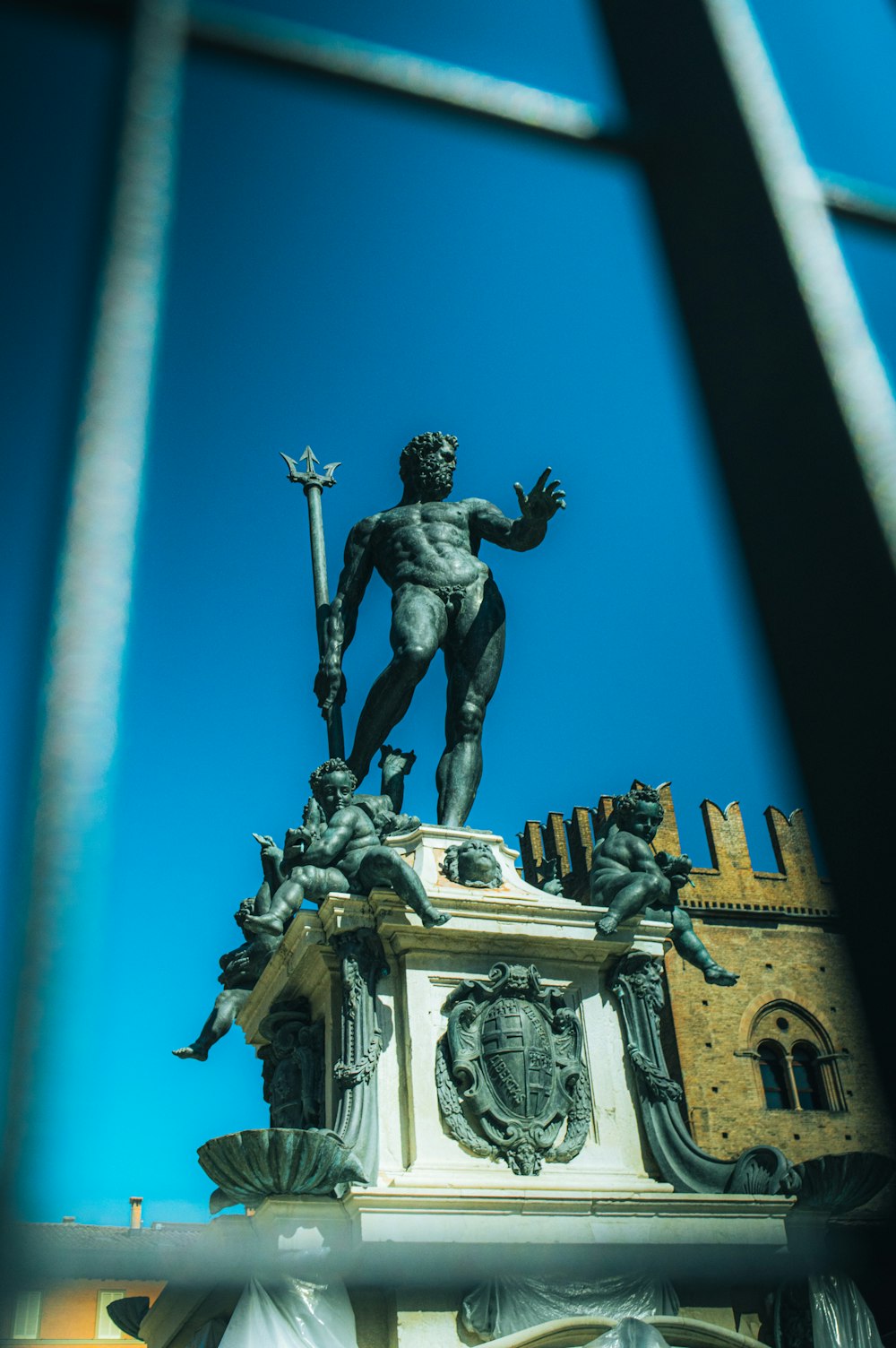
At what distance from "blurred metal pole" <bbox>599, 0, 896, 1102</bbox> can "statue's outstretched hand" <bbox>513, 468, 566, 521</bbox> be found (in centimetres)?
532

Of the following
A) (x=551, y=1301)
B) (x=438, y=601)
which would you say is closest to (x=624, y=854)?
(x=438, y=601)

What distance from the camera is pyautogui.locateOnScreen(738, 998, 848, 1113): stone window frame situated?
2798 centimetres

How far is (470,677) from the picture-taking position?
677 cm

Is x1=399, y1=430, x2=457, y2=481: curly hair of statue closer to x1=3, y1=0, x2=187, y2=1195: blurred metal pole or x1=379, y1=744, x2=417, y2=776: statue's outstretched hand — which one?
x1=379, y1=744, x2=417, y2=776: statue's outstretched hand

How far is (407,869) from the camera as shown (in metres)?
5.32

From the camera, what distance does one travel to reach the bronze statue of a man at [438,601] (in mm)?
6578

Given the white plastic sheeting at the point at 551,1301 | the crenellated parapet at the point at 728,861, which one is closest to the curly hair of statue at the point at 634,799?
the white plastic sheeting at the point at 551,1301

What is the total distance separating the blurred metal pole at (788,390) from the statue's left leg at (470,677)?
555cm

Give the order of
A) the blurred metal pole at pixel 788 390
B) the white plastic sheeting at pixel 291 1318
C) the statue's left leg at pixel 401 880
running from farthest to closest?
the statue's left leg at pixel 401 880 < the white plastic sheeting at pixel 291 1318 < the blurred metal pole at pixel 788 390

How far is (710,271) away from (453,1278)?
94 cm

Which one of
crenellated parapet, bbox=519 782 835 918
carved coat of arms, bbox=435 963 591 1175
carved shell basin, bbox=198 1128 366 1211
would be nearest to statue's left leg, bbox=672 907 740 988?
carved coat of arms, bbox=435 963 591 1175

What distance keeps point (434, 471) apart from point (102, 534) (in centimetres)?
657

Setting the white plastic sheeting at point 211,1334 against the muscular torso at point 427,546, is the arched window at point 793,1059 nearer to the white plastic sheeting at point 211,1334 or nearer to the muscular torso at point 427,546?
the muscular torso at point 427,546

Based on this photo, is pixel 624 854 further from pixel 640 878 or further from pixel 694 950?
pixel 694 950
